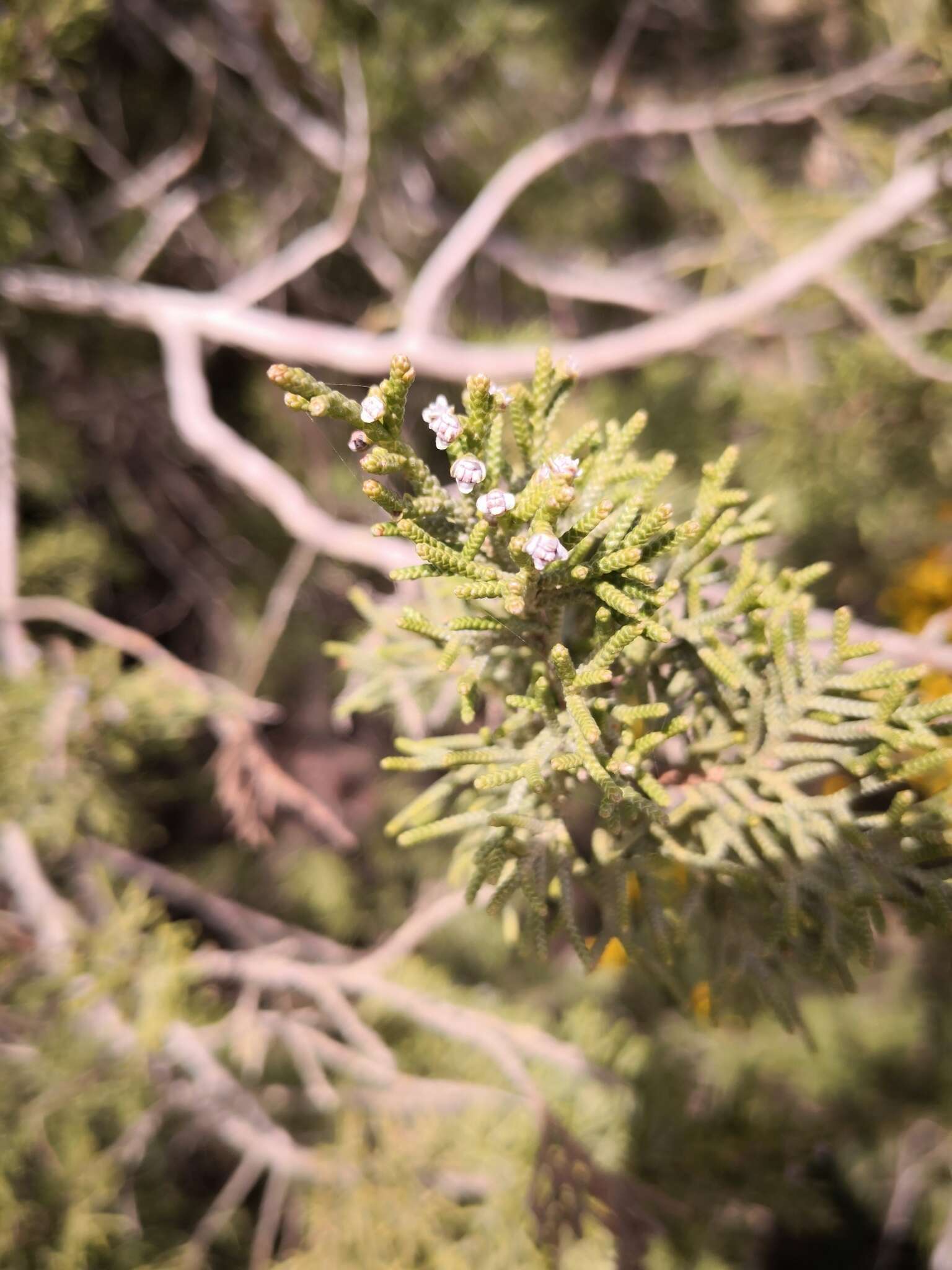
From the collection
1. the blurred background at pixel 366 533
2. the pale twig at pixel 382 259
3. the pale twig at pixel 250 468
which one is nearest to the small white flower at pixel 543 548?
the blurred background at pixel 366 533

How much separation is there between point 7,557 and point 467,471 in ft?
5.12

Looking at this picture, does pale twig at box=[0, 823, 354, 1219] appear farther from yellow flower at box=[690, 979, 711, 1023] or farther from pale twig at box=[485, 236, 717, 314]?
pale twig at box=[485, 236, 717, 314]

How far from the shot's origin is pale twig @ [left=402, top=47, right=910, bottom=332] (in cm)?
168

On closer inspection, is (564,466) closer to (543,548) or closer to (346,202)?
(543,548)

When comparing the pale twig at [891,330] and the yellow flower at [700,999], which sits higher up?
the pale twig at [891,330]

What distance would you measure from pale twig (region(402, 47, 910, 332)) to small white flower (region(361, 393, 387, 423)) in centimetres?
118

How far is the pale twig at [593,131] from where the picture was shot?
1.68 metres

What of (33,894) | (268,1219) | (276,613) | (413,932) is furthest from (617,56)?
(268,1219)

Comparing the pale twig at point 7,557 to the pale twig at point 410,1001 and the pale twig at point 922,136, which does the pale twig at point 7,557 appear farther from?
the pale twig at point 922,136

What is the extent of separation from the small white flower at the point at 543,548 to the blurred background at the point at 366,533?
19.0 inches

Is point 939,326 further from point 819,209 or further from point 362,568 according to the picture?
point 362,568

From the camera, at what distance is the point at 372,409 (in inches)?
20.0

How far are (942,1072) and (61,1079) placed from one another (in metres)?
2.54

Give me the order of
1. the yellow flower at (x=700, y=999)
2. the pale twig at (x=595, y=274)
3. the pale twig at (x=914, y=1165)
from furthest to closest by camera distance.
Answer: the pale twig at (x=914, y=1165)
the pale twig at (x=595, y=274)
the yellow flower at (x=700, y=999)
